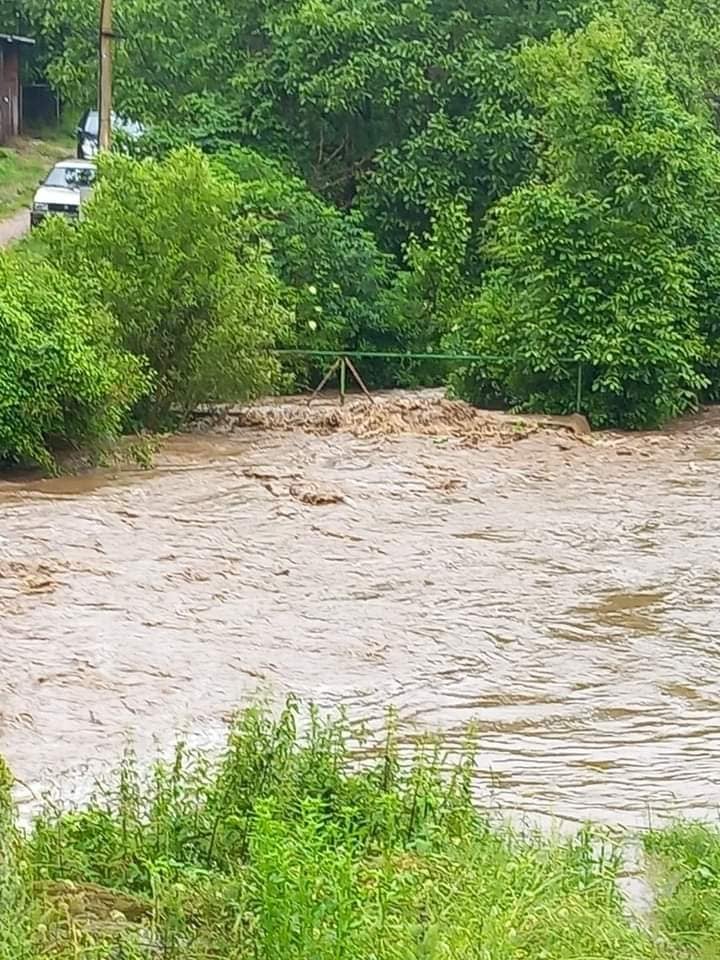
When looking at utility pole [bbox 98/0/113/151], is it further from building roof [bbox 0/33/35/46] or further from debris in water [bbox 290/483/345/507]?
building roof [bbox 0/33/35/46]

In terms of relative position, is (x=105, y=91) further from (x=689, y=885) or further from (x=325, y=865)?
(x=325, y=865)

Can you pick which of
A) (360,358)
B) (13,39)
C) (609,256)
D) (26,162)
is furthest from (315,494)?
(13,39)

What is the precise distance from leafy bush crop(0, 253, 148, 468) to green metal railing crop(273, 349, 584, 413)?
3691 mm

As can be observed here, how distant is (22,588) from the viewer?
1267 cm

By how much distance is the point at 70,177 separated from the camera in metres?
28.2

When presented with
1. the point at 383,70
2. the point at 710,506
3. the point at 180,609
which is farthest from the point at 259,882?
the point at 383,70

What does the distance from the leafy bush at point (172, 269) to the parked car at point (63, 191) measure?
22.5ft

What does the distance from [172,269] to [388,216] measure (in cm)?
830

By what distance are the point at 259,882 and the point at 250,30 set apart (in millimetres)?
24130

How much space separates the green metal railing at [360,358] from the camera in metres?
21.9

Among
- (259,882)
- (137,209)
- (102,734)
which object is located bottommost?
(102,734)

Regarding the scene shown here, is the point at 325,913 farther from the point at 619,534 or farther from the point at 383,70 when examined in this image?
the point at 383,70

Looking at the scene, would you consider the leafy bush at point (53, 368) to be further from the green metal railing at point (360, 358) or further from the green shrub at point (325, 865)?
the green shrub at point (325, 865)

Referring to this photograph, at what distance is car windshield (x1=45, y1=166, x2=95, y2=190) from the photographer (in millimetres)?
27844
